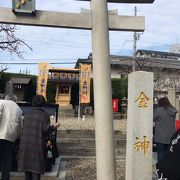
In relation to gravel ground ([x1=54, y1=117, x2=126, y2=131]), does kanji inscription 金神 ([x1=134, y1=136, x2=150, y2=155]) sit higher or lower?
higher

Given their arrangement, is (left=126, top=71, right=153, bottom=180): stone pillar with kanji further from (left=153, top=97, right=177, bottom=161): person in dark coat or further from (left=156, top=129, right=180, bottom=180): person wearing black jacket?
(left=156, top=129, right=180, bottom=180): person wearing black jacket

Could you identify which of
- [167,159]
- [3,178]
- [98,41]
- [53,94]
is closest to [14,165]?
[3,178]

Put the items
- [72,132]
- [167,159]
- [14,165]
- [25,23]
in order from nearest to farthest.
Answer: [167,159] < [25,23] < [14,165] < [72,132]

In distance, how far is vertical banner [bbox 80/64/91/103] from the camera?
22.4m

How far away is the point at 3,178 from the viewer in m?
6.94

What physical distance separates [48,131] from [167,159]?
398cm

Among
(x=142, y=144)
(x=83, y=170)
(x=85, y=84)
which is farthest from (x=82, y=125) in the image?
(x=142, y=144)

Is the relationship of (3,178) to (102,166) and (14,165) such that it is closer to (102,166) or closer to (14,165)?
(14,165)

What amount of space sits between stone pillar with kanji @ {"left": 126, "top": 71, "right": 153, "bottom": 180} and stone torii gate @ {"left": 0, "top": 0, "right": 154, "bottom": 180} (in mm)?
275

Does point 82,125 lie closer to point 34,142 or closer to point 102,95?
point 34,142

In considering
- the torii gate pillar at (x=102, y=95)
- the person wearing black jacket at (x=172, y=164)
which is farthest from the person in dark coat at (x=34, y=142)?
the person wearing black jacket at (x=172, y=164)

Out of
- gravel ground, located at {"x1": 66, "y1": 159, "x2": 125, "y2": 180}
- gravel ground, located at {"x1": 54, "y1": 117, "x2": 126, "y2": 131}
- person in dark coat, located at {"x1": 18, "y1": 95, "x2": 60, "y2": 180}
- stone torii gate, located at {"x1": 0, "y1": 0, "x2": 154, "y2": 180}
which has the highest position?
stone torii gate, located at {"x1": 0, "y1": 0, "x2": 154, "y2": 180}

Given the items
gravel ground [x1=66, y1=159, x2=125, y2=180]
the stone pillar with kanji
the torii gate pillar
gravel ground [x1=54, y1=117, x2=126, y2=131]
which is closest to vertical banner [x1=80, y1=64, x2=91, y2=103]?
gravel ground [x1=54, y1=117, x2=126, y2=131]

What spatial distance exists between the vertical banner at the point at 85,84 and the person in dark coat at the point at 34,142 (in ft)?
51.5
